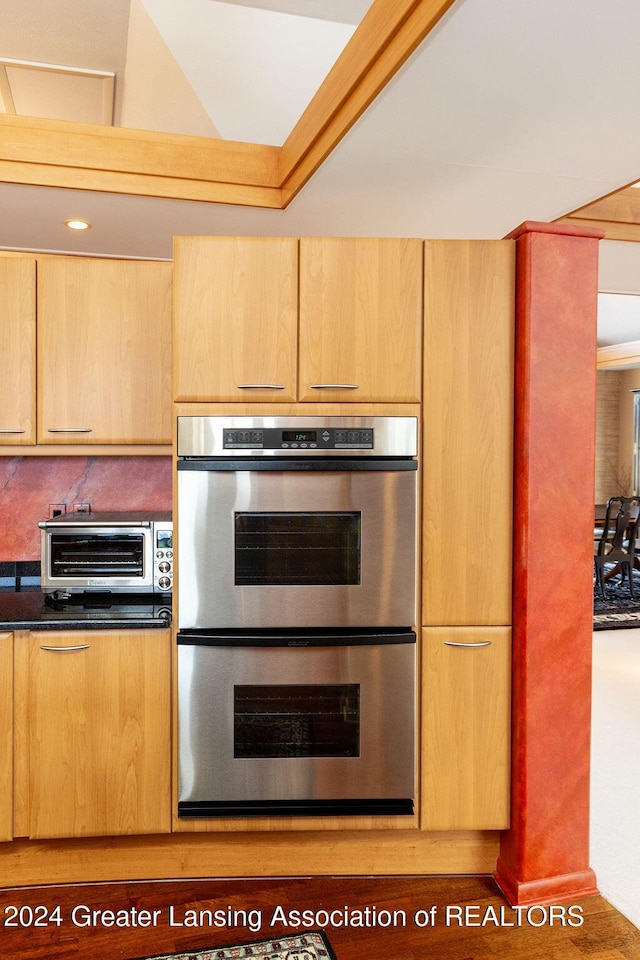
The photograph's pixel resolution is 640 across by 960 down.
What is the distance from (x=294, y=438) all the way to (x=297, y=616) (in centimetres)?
58

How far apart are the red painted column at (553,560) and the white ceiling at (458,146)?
340 mm

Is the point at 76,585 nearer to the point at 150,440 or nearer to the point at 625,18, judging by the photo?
the point at 150,440

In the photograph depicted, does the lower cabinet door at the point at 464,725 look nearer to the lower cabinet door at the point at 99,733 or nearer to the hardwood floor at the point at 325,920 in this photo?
the hardwood floor at the point at 325,920

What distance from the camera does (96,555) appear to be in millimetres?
2662

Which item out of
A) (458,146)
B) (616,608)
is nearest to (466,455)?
(458,146)

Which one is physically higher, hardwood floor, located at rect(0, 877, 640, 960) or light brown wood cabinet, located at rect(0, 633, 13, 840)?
light brown wood cabinet, located at rect(0, 633, 13, 840)

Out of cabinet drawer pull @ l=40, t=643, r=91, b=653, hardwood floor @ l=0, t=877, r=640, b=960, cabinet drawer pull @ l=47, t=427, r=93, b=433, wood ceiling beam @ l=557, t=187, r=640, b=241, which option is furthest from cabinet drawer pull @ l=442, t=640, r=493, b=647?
wood ceiling beam @ l=557, t=187, r=640, b=241

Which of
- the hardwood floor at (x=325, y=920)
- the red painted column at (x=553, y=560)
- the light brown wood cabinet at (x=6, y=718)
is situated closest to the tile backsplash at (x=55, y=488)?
the light brown wood cabinet at (x=6, y=718)

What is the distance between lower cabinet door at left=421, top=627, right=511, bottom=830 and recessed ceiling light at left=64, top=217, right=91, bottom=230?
2180mm

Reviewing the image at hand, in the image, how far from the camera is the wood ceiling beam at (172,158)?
2388 millimetres

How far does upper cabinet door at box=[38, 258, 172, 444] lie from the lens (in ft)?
8.73

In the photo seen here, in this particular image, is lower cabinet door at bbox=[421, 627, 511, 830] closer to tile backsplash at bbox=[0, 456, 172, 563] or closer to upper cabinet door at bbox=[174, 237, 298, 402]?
upper cabinet door at bbox=[174, 237, 298, 402]

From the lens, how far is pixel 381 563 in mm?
2324

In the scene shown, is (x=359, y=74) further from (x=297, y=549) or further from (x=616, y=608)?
(x=616, y=608)
